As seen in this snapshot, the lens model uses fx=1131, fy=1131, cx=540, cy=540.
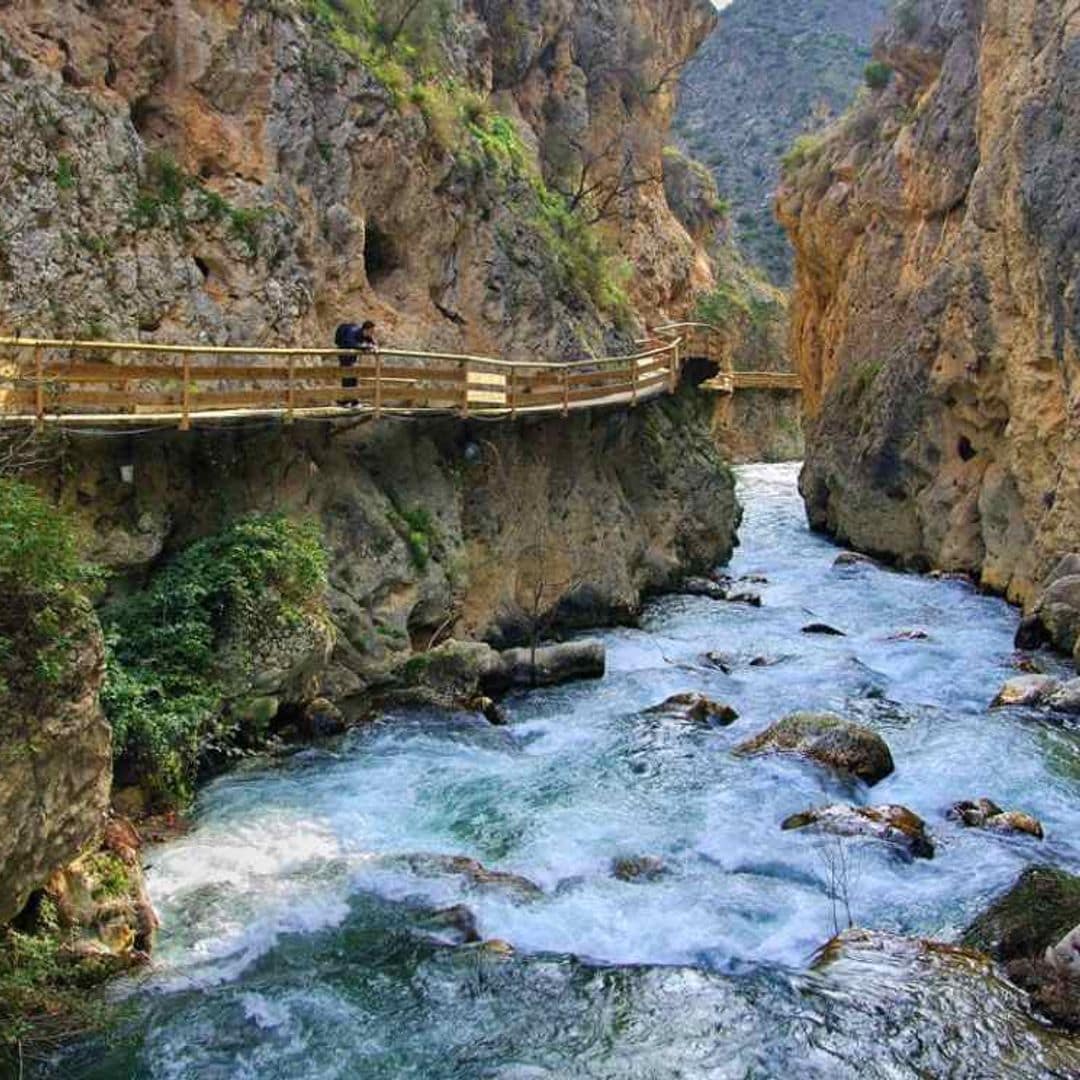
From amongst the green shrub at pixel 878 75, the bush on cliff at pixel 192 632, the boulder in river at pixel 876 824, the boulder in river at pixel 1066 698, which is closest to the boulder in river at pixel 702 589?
the boulder in river at pixel 1066 698

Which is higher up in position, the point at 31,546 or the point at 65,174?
the point at 65,174

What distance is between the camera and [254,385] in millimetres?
17703

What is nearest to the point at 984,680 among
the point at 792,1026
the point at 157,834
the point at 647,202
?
the point at 792,1026

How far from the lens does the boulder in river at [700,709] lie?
54.0 feet

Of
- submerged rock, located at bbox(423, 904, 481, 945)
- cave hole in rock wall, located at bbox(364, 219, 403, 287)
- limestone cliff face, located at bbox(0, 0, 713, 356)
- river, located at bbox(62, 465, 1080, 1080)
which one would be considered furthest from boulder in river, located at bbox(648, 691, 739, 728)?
cave hole in rock wall, located at bbox(364, 219, 403, 287)

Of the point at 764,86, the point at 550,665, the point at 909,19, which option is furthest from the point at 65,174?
the point at 764,86

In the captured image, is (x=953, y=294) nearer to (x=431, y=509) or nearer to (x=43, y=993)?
(x=431, y=509)

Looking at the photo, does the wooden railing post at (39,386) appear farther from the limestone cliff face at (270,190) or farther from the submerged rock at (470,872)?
the submerged rock at (470,872)

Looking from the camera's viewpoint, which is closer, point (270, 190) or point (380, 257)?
point (270, 190)

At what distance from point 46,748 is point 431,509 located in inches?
424

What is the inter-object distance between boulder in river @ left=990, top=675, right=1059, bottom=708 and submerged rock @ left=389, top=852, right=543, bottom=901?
9.17 m

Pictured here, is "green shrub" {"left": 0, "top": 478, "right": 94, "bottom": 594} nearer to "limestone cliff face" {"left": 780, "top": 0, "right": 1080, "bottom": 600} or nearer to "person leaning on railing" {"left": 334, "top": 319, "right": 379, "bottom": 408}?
"person leaning on railing" {"left": 334, "top": 319, "right": 379, "bottom": 408}

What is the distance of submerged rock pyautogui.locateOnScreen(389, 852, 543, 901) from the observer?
10.9m

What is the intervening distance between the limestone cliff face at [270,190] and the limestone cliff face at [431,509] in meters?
2.38
